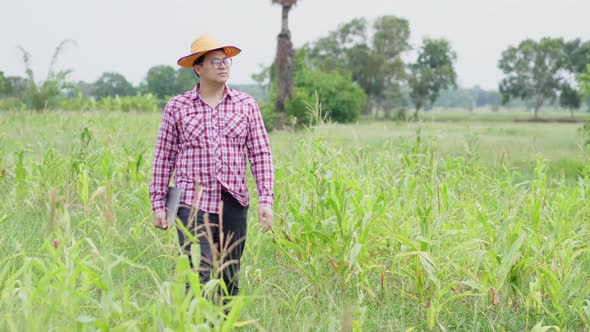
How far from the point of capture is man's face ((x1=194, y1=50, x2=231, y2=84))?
3527mm

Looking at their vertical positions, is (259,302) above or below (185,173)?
below

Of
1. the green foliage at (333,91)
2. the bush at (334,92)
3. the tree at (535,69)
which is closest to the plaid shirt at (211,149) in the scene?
the green foliage at (333,91)

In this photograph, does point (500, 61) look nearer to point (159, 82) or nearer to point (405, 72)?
point (405, 72)

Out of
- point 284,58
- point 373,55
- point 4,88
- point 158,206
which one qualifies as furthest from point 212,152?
point 373,55

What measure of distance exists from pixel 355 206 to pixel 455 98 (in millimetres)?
148359

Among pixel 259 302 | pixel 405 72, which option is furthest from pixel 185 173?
pixel 405 72

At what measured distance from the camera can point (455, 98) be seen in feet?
484

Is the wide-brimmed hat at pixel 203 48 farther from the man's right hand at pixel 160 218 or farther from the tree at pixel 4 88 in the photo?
the tree at pixel 4 88

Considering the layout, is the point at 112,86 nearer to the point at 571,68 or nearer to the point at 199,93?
the point at 571,68

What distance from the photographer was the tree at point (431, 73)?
213ft

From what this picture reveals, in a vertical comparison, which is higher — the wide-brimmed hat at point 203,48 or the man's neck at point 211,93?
the wide-brimmed hat at point 203,48

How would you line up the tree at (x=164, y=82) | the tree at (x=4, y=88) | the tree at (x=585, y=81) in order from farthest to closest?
1. the tree at (x=164, y=82)
2. the tree at (x=4, y=88)
3. the tree at (x=585, y=81)

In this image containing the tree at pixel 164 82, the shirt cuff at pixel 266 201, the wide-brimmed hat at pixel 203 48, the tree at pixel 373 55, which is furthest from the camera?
the tree at pixel 164 82

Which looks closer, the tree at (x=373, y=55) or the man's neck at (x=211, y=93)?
the man's neck at (x=211, y=93)
